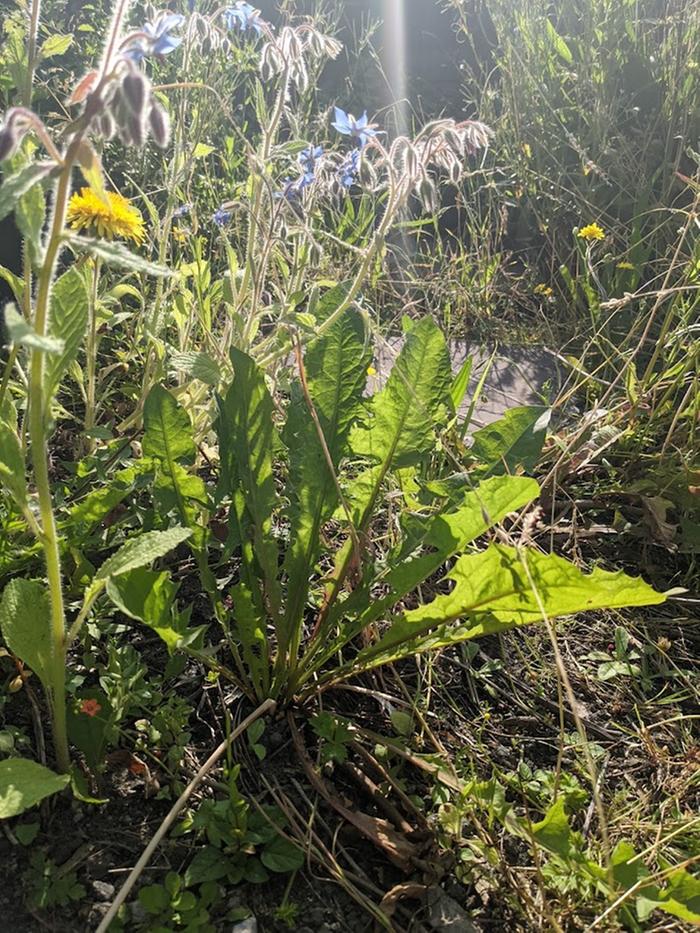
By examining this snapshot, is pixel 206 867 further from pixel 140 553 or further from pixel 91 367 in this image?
pixel 91 367

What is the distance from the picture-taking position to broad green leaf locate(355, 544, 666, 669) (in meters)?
1.30

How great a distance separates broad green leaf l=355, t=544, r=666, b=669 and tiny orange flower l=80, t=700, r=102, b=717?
0.48 meters

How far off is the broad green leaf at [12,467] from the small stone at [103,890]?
0.59 m

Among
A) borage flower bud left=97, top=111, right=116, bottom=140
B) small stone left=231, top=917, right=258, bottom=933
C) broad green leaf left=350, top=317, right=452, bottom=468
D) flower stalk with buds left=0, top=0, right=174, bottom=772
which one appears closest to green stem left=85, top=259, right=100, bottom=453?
broad green leaf left=350, top=317, right=452, bottom=468

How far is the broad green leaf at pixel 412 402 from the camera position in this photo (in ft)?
5.27

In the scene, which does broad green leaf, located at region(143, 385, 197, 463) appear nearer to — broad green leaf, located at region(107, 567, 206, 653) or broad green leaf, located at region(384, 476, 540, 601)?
broad green leaf, located at region(107, 567, 206, 653)

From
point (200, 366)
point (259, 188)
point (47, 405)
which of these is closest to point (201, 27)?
point (259, 188)

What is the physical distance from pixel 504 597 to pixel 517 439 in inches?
16.0

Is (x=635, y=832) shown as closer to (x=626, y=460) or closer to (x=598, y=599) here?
(x=598, y=599)

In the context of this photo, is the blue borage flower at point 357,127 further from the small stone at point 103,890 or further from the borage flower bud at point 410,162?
the small stone at point 103,890

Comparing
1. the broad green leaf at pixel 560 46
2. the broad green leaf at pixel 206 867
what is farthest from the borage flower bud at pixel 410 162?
the broad green leaf at pixel 560 46

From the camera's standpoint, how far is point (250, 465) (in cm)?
158

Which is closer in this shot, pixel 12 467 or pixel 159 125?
pixel 159 125

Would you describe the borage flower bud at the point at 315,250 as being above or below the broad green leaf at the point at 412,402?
above
